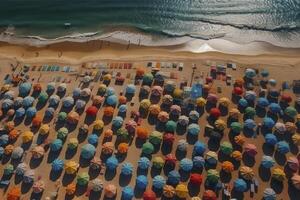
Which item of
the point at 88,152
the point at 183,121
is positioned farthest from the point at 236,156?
the point at 88,152

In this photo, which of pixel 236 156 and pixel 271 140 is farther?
pixel 271 140

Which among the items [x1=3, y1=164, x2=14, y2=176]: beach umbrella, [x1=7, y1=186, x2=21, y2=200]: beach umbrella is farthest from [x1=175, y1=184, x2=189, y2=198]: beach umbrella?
[x1=3, y1=164, x2=14, y2=176]: beach umbrella

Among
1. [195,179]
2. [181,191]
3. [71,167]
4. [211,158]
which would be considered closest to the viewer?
[181,191]

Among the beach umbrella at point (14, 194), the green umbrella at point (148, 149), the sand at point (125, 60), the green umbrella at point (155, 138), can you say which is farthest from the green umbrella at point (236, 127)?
the beach umbrella at point (14, 194)

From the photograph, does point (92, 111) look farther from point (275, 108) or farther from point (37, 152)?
point (275, 108)

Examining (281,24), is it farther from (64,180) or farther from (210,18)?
(64,180)
